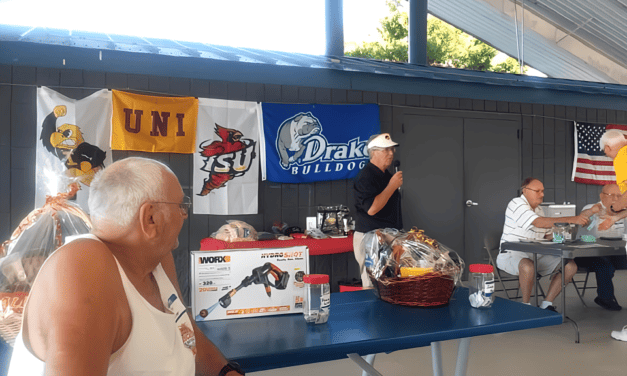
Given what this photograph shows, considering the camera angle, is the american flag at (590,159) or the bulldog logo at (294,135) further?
the american flag at (590,159)

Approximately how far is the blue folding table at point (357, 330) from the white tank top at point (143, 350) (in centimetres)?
27

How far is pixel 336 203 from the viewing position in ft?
20.1

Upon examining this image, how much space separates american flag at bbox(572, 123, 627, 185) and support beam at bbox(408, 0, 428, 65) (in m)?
2.70

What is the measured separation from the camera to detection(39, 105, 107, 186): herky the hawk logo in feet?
15.8

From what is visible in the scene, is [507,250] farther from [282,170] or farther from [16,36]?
[16,36]

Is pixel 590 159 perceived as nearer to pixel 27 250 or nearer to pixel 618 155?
pixel 618 155

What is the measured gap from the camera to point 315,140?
19.4ft

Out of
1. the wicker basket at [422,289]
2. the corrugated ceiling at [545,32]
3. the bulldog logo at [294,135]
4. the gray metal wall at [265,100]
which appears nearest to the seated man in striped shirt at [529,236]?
the gray metal wall at [265,100]

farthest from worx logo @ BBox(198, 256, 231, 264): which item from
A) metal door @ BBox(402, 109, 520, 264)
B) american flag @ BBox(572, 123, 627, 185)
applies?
american flag @ BBox(572, 123, 627, 185)

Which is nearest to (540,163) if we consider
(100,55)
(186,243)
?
(186,243)

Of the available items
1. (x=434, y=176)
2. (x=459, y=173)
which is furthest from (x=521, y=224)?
(x=459, y=173)

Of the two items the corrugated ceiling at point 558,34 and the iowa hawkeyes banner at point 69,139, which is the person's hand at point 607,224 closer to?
the corrugated ceiling at point 558,34

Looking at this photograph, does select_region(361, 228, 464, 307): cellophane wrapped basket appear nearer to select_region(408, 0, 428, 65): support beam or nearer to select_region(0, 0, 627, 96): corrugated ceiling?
select_region(0, 0, 627, 96): corrugated ceiling

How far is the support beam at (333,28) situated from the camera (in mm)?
6684
